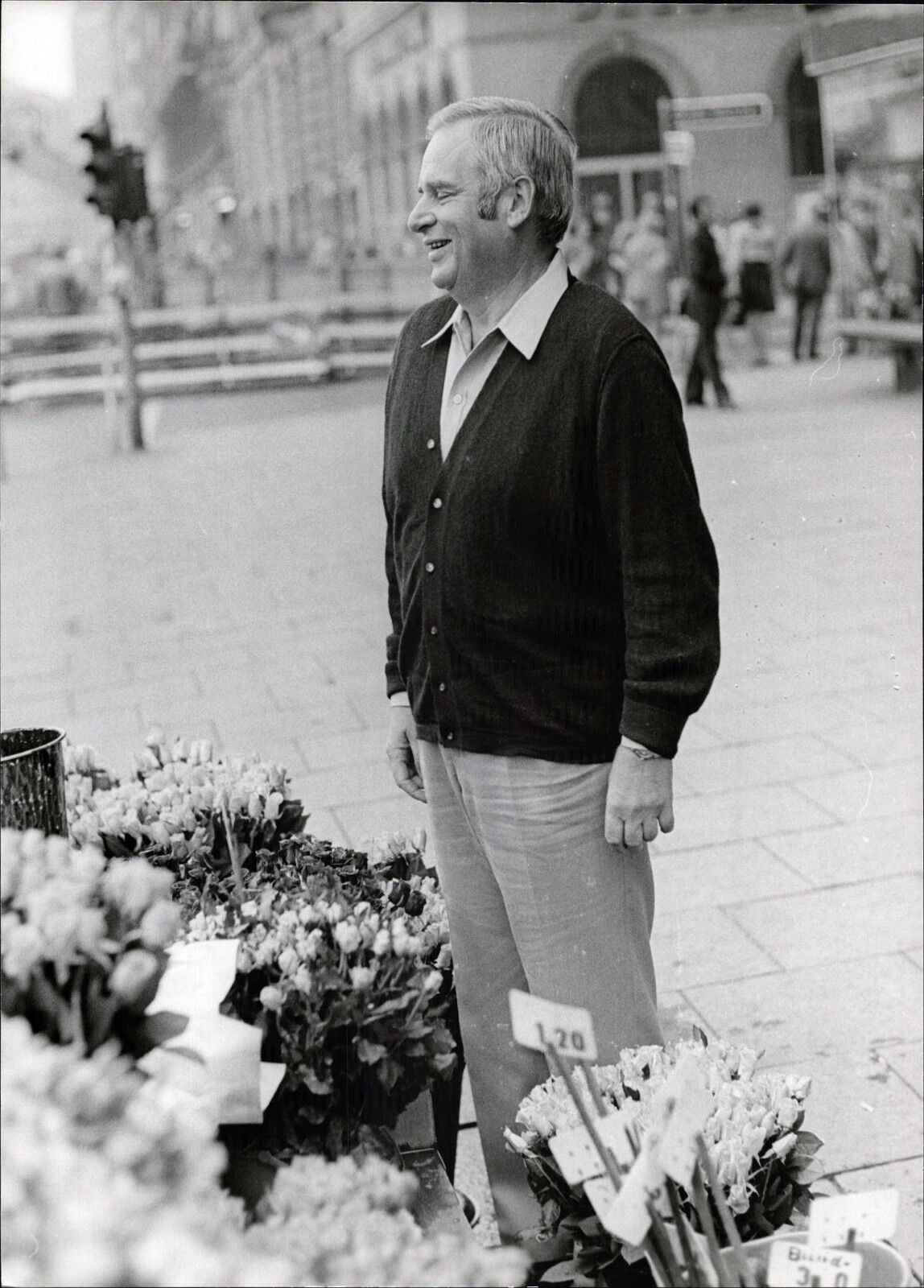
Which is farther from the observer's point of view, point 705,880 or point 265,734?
point 265,734

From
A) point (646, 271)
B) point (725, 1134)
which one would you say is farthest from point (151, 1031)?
point (646, 271)

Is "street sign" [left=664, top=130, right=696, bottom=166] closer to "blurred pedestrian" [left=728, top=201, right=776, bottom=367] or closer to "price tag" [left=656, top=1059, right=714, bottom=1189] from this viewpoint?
"blurred pedestrian" [left=728, top=201, right=776, bottom=367]

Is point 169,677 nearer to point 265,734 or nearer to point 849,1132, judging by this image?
point 265,734

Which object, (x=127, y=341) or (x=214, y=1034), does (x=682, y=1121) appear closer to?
(x=214, y=1034)

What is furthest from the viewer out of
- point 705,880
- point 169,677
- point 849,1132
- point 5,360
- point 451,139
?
point 5,360

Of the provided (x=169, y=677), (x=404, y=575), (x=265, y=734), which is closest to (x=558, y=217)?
(x=404, y=575)

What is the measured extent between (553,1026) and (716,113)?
15888mm

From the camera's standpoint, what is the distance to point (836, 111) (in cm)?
1424

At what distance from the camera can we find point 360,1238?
1.31 meters

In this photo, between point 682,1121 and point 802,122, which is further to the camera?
point 802,122

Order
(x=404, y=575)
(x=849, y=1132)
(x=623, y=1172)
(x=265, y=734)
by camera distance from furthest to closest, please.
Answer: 1. (x=265, y=734)
2. (x=849, y=1132)
3. (x=404, y=575)
4. (x=623, y=1172)

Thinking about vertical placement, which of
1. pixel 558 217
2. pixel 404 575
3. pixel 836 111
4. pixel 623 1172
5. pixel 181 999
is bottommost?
pixel 623 1172

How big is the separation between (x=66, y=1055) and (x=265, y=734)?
4.60 meters

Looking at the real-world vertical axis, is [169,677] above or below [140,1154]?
below
